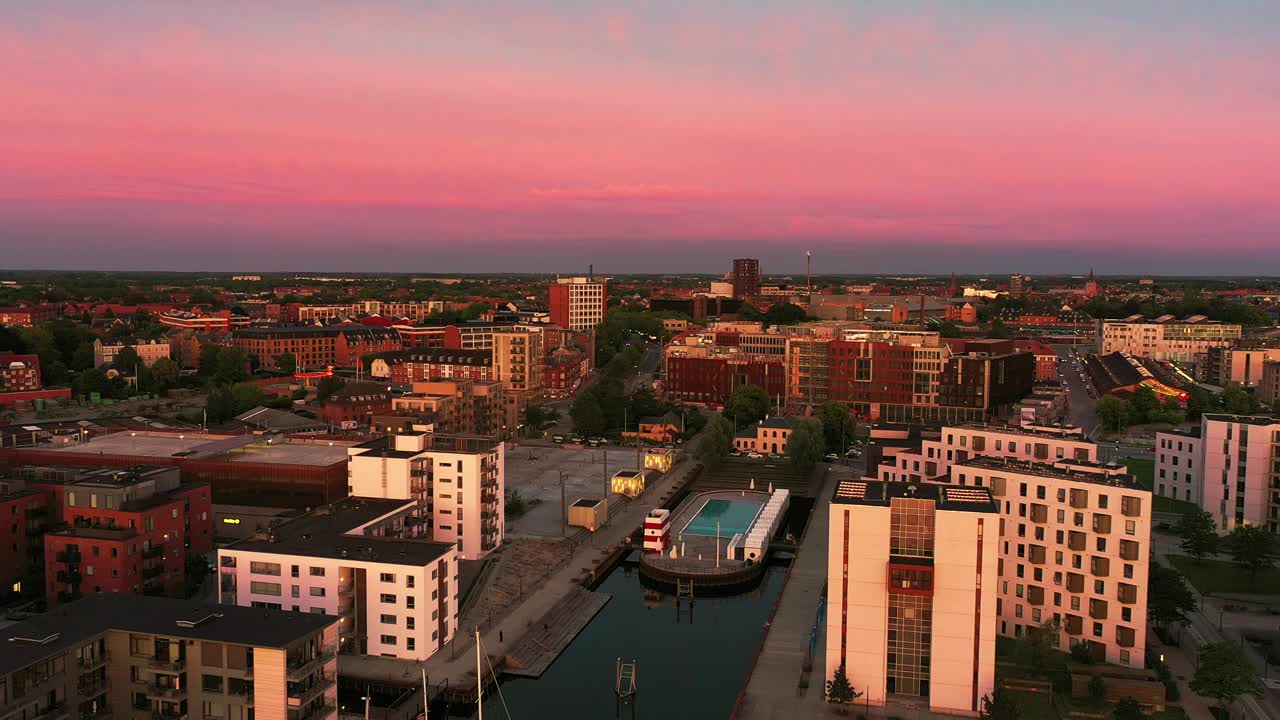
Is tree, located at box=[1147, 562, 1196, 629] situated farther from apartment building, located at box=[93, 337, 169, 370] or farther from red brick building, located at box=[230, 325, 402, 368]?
apartment building, located at box=[93, 337, 169, 370]

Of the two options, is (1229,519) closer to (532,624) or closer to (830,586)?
(830,586)

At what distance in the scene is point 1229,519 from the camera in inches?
1535

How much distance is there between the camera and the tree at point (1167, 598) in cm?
2777

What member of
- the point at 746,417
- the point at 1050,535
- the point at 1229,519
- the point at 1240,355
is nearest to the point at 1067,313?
the point at 1240,355

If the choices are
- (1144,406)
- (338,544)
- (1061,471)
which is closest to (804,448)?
(1061,471)

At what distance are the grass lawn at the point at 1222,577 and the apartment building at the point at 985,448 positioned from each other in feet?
20.9

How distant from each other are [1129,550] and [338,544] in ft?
73.2

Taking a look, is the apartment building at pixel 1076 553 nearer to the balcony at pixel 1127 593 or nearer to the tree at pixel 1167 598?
the balcony at pixel 1127 593

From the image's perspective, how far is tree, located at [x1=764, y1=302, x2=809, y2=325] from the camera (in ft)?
426

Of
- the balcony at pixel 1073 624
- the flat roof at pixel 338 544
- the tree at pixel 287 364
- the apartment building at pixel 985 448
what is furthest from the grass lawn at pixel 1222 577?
the tree at pixel 287 364

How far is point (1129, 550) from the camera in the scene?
2594 centimetres

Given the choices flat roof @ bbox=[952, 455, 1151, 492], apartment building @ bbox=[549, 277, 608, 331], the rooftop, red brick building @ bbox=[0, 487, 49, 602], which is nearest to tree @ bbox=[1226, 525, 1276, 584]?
flat roof @ bbox=[952, 455, 1151, 492]

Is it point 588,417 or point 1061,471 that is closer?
point 1061,471

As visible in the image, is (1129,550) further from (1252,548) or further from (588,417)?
(588,417)
